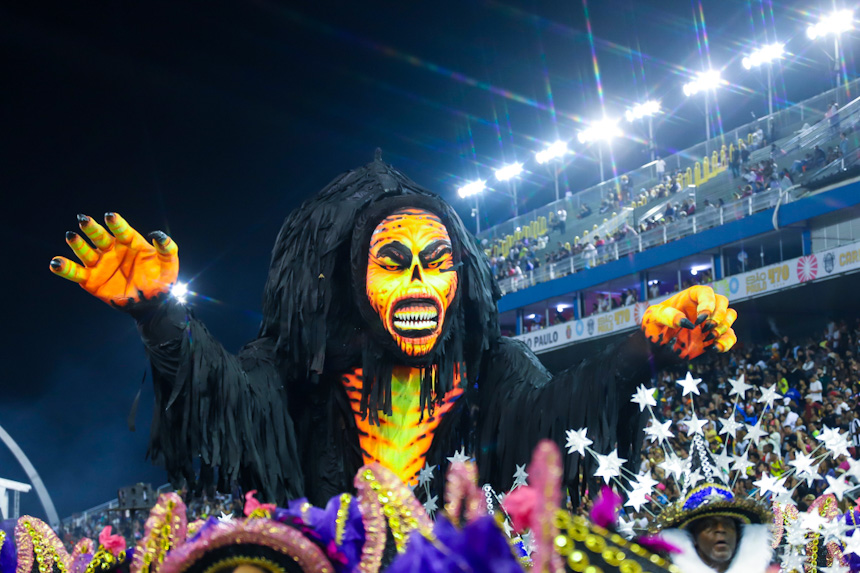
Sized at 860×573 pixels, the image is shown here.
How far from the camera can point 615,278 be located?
16953 millimetres

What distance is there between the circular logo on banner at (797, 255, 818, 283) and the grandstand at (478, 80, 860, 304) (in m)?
1.14

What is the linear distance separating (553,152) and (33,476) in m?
17.1

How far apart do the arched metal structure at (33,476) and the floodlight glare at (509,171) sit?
667 inches

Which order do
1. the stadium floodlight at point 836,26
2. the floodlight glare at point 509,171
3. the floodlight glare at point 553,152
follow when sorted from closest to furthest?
1. the stadium floodlight at point 836,26
2. the floodlight glare at point 553,152
3. the floodlight glare at point 509,171

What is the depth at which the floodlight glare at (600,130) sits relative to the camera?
25.3 metres

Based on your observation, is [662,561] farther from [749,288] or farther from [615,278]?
[615,278]

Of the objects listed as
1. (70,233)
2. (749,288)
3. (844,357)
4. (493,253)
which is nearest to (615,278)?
(749,288)

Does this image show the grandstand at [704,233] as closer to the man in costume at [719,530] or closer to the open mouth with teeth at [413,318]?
the open mouth with teeth at [413,318]

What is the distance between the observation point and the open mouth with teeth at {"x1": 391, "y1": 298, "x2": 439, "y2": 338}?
3705 mm

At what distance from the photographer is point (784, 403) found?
34.1 ft

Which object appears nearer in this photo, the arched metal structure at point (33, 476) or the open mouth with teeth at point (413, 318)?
the open mouth with teeth at point (413, 318)

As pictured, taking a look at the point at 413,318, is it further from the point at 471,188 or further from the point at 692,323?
the point at 471,188

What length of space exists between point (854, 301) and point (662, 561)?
13685 mm

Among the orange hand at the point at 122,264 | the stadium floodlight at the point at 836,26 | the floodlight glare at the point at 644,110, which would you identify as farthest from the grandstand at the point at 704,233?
the orange hand at the point at 122,264
